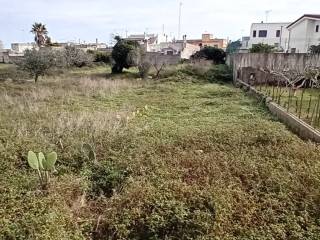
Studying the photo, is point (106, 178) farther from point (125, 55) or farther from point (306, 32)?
point (306, 32)

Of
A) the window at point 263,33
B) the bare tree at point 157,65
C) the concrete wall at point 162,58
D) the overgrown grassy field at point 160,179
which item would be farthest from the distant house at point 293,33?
the overgrown grassy field at point 160,179

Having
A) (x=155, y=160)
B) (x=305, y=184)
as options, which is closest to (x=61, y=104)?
(x=155, y=160)

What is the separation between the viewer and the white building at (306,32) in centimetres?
2889

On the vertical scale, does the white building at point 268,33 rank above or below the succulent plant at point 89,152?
above

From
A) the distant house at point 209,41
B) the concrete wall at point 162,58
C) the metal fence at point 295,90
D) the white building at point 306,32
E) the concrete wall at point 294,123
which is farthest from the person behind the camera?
the distant house at point 209,41

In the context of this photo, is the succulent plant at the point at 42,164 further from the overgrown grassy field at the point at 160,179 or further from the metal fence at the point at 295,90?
the metal fence at the point at 295,90

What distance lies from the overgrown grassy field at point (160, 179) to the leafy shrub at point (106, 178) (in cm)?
2

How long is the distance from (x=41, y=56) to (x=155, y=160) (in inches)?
483

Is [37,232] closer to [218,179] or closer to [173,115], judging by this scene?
[218,179]

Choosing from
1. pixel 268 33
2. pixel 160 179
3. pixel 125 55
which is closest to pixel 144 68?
pixel 125 55

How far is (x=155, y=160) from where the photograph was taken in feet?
17.9

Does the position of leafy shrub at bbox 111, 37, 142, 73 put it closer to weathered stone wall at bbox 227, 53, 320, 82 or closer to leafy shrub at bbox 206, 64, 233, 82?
leafy shrub at bbox 206, 64, 233, 82

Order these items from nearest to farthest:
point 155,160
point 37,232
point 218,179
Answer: point 37,232 < point 218,179 < point 155,160

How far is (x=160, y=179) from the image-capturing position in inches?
190
